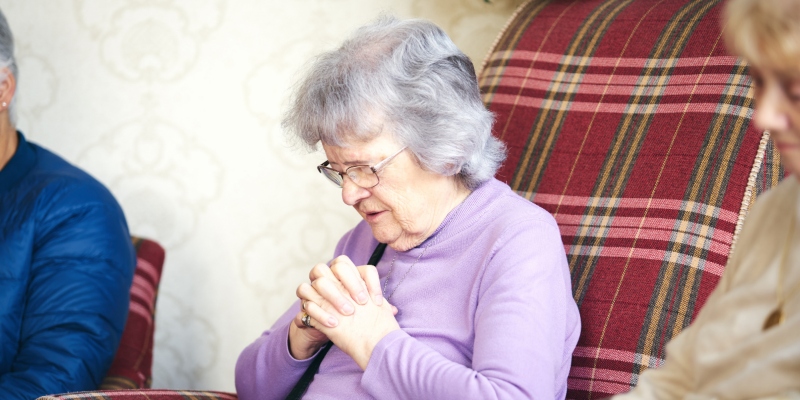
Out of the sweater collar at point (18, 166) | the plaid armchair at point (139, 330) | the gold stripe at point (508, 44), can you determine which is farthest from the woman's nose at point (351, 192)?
the sweater collar at point (18, 166)

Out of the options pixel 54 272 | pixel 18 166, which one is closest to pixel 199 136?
pixel 18 166

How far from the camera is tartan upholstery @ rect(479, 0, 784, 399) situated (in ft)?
4.75

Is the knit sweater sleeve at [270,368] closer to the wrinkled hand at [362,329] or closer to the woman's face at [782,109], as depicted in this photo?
the wrinkled hand at [362,329]

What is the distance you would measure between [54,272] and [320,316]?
0.77 meters

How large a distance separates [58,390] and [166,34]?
1098 millimetres

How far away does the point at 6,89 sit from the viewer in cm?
198

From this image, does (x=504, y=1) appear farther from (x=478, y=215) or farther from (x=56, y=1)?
(x=56, y=1)

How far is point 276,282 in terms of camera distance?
2457mm

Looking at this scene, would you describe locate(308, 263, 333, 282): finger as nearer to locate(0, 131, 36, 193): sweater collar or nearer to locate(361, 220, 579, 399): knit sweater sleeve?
locate(361, 220, 579, 399): knit sweater sleeve

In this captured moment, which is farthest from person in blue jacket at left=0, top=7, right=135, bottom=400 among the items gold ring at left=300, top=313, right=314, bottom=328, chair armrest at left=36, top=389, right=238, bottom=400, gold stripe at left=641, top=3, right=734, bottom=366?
gold stripe at left=641, top=3, right=734, bottom=366

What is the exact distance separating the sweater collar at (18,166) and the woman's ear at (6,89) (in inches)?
3.6

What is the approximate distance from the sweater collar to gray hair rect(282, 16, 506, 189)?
83cm

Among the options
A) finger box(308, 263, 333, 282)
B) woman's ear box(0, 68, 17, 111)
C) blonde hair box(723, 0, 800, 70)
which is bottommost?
finger box(308, 263, 333, 282)

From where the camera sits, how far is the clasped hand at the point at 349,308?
139cm
